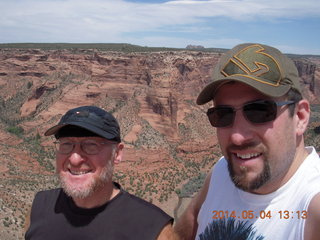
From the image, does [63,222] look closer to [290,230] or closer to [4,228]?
[290,230]

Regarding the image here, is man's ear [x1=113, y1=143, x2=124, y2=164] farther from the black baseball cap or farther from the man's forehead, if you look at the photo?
the man's forehead

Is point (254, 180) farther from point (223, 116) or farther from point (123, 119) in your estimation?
point (123, 119)

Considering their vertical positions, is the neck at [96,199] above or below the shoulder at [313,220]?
below

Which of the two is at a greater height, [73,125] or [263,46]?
[263,46]

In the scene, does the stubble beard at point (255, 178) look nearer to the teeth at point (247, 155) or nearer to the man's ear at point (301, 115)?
the teeth at point (247, 155)

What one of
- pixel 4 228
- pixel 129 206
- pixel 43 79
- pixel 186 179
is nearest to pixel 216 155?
pixel 186 179

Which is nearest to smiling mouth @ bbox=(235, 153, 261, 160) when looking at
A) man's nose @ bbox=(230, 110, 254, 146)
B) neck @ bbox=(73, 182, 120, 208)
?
man's nose @ bbox=(230, 110, 254, 146)

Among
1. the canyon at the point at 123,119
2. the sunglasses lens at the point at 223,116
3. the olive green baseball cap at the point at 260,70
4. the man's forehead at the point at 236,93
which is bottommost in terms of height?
the canyon at the point at 123,119

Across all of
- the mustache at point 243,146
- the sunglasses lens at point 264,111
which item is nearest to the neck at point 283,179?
the mustache at point 243,146
